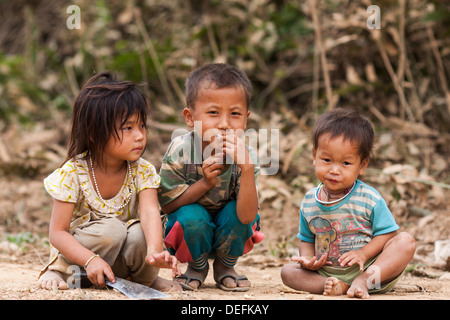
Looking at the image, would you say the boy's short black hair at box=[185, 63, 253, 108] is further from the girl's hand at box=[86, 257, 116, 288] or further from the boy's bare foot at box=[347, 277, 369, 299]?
the boy's bare foot at box=[347, 277, 369, 299]

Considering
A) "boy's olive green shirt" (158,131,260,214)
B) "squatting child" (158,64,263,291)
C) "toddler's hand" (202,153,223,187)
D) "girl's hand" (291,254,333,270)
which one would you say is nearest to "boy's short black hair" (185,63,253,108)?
"squatting child" (158,64,263,291)

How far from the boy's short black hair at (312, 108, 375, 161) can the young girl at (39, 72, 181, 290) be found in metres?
0.84

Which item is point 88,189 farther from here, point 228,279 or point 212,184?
point 228,279

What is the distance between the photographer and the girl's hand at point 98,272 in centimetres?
235

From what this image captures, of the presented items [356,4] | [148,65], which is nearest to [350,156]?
[356,4]

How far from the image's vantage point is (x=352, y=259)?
8.09ft

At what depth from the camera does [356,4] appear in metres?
5.25

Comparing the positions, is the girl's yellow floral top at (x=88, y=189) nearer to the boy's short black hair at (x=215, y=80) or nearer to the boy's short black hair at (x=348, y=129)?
the boy's short black hair at (x=215, y=80)

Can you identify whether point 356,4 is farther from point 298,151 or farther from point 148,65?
point 148,65

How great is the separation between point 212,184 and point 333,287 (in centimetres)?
74

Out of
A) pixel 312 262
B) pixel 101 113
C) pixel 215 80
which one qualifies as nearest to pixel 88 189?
pixel 101 113

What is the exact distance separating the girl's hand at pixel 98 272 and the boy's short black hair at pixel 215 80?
2.97ft

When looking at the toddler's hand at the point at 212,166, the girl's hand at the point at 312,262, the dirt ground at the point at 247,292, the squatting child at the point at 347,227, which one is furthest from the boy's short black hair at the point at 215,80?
the dirt ground at the point at 247,292
